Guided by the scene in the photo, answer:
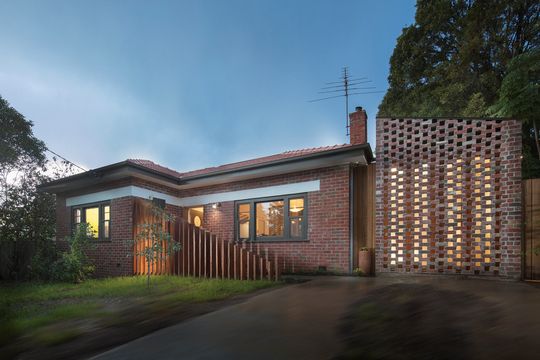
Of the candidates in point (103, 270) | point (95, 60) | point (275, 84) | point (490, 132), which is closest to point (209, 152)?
point (275, 84)

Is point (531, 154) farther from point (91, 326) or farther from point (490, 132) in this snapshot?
point (91, 326)

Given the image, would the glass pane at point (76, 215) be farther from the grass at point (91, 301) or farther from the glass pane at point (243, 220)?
the glass pane at point (243, 220)

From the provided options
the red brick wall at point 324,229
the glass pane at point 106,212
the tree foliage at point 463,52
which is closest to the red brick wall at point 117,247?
the glass pane at point 106,212

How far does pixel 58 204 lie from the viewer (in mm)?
12289

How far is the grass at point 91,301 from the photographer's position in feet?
Result: 13.7

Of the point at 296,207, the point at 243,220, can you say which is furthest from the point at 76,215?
the point at 296,207

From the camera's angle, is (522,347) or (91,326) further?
(91,326)

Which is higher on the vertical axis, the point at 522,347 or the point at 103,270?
the point at 522,347

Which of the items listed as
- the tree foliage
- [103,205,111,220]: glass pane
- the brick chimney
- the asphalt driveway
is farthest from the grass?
the tree foliage

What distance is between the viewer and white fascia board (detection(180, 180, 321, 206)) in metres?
9.20

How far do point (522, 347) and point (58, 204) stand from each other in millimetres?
13871

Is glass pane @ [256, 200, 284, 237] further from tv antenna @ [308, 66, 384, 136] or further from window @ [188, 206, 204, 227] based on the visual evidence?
tv antenna @ [308, 66, 384, 136]

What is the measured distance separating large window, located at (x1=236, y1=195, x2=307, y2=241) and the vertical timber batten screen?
2.37 m

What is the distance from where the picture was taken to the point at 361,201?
8.39 metres
